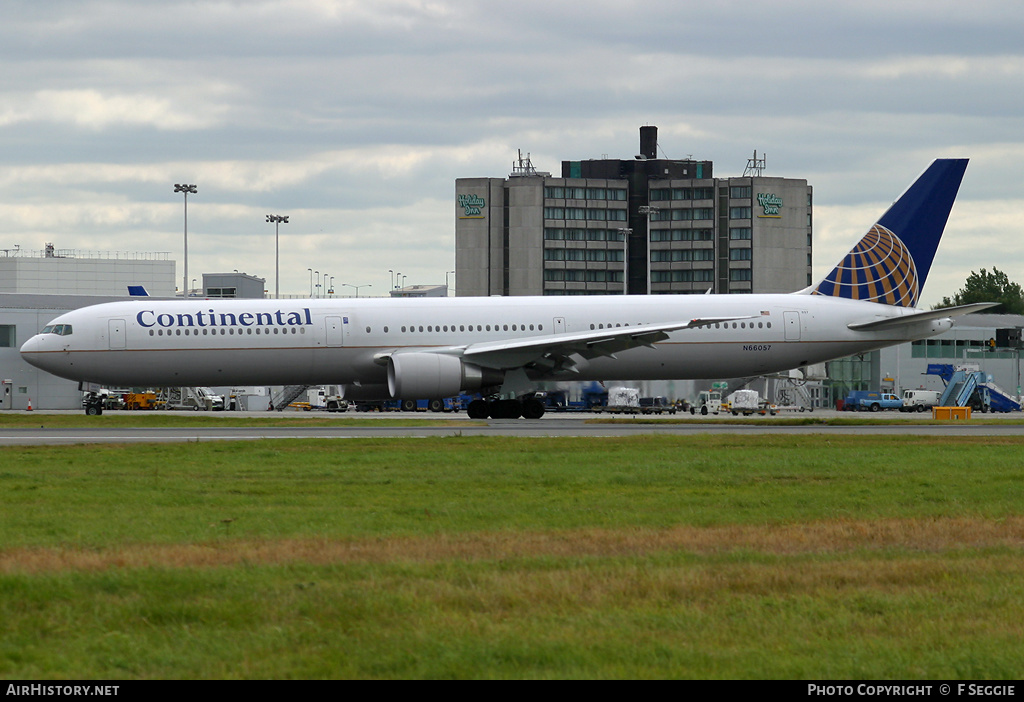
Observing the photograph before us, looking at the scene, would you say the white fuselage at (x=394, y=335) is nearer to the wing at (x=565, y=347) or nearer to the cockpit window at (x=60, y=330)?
the cockpit window at (x=60, y=330)

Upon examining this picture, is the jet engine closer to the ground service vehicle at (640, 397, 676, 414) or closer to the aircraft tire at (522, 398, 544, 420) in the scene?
the aircraft tire at (522, 398, 544, 420)

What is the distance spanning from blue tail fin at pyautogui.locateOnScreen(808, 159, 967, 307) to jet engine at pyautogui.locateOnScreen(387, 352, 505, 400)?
1333 centimetres

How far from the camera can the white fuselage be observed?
122 ft

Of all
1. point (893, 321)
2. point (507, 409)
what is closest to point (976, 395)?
point (893, 321)

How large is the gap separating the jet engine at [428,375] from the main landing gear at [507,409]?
269 cm

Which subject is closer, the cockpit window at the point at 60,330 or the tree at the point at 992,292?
the cockpit window at the point at 60,330

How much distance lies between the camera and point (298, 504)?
14.6 m

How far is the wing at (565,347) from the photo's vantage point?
35.6 metres

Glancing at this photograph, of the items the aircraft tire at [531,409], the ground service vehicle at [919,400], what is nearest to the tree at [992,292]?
the ground service vehicle at [919,400]

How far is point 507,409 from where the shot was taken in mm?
38844

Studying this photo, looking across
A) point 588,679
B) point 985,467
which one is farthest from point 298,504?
point 985,467

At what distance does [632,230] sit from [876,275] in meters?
102

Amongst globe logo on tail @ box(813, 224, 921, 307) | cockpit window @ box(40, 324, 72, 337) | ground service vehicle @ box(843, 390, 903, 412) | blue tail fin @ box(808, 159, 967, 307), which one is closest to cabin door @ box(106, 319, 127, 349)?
cockpit window @ box(40, 324, 72, 337)

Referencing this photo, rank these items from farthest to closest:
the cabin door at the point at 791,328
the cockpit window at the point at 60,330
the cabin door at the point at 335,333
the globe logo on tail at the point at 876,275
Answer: the globe logo on tail at the point at 876,275, the cabin door at the point at 791,328, the cockpit window at the point at 60,330, the cabin door at the point at 335,333
